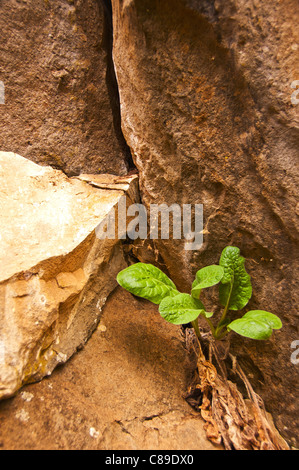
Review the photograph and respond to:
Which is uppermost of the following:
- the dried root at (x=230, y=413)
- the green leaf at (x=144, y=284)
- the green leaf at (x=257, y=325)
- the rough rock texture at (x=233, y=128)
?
the rough rock texture at (x=233, y=128)

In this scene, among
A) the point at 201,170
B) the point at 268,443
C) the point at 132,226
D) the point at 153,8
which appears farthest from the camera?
the point at 132,226

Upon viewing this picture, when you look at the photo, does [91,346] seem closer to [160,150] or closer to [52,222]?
[52,222]

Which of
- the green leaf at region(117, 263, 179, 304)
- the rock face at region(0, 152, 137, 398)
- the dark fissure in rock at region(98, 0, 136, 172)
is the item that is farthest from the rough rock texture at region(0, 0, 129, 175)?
the green leaf at region(117, 263, 179, 304)

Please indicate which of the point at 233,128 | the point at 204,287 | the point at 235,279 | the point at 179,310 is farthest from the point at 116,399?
the point at 233,128

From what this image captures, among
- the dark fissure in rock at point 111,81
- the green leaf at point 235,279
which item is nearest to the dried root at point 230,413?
the green leaf at point 235,279

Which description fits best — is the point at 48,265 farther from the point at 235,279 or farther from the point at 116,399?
the point at 235,279

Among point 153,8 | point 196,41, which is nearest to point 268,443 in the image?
point 196,41

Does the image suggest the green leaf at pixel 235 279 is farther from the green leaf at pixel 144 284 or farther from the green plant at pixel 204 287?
the green leaf at pixel 144 284
